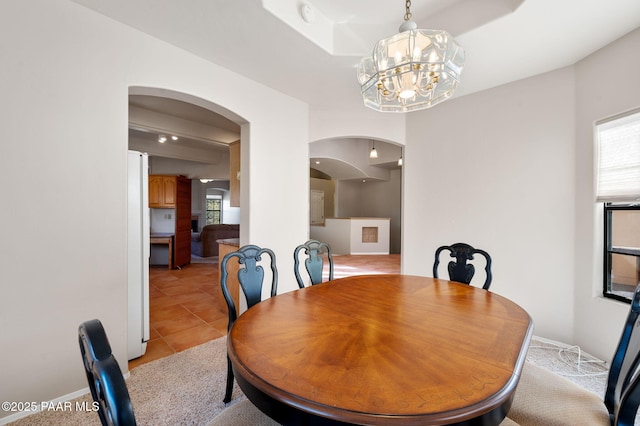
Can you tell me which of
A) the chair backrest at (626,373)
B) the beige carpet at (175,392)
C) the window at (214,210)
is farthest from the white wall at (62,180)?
the window at (214,210)

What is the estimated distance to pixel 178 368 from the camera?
7.29 feet

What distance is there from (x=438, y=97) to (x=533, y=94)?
176cm

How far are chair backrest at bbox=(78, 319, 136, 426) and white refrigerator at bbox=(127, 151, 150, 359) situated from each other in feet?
6.73

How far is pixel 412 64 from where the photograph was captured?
1463mm

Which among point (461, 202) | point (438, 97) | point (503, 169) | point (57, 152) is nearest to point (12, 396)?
point (57, 152)

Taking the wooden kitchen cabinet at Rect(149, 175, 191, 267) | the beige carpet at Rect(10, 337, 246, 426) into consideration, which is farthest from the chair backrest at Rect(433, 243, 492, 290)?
the wooden kitchen cabinet at Rect(149, 175, 191, 267)

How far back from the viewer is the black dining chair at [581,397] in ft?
3.73

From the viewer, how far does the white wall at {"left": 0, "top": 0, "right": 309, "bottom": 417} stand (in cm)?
169

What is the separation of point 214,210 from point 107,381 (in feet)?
43.0

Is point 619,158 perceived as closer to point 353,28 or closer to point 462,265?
point 462,265

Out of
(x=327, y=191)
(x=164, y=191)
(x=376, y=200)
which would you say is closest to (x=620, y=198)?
(x=164, y=191)

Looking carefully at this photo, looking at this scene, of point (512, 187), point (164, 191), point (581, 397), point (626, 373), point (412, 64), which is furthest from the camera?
point (164, 191)

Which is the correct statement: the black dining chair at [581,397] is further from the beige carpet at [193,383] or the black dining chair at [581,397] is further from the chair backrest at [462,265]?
the beige carpet at [193,383]

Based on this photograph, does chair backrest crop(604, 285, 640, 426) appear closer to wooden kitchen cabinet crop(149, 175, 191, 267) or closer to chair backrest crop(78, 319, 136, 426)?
chair backrest crop(78, 319, 136, 426)
